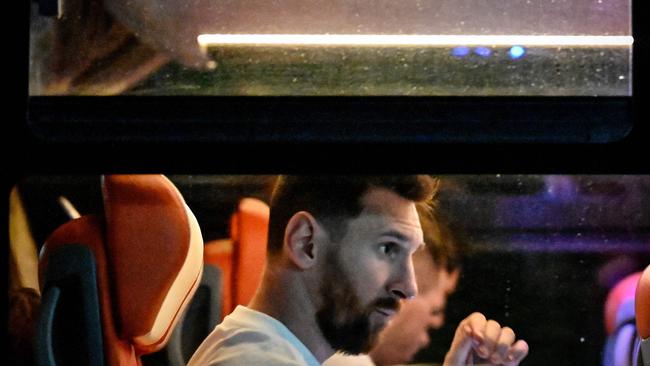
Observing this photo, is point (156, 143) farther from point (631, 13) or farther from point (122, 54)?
point (631, 13)

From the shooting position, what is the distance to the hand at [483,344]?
1.92m

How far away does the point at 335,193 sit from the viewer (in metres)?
1.92

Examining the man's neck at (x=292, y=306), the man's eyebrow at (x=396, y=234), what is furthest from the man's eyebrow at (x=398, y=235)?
the man's neck at (x=292, y=306)

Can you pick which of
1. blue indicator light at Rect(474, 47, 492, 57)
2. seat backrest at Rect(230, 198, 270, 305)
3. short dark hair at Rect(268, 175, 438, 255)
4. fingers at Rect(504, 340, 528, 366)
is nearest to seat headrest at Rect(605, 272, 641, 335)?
fingers at Rect(504, 340, 528, 366)

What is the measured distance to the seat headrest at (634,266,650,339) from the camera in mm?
1955

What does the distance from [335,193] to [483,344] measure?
43 centimetres

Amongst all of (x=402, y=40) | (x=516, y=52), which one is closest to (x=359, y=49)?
(x=402, y=40)

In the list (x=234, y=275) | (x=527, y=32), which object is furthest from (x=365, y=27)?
(x=234, y=275)

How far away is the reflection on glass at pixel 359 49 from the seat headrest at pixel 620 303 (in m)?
0.39

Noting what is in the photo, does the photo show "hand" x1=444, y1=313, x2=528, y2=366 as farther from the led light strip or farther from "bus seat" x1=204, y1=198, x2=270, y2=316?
the led light strip

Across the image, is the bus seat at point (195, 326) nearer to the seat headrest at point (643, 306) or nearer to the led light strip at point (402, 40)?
the led light strip at point (402, 40)

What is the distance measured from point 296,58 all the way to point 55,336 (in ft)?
2.42

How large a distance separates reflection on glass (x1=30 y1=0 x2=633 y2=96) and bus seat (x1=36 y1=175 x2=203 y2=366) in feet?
0.75

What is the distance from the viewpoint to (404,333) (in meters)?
1.92
